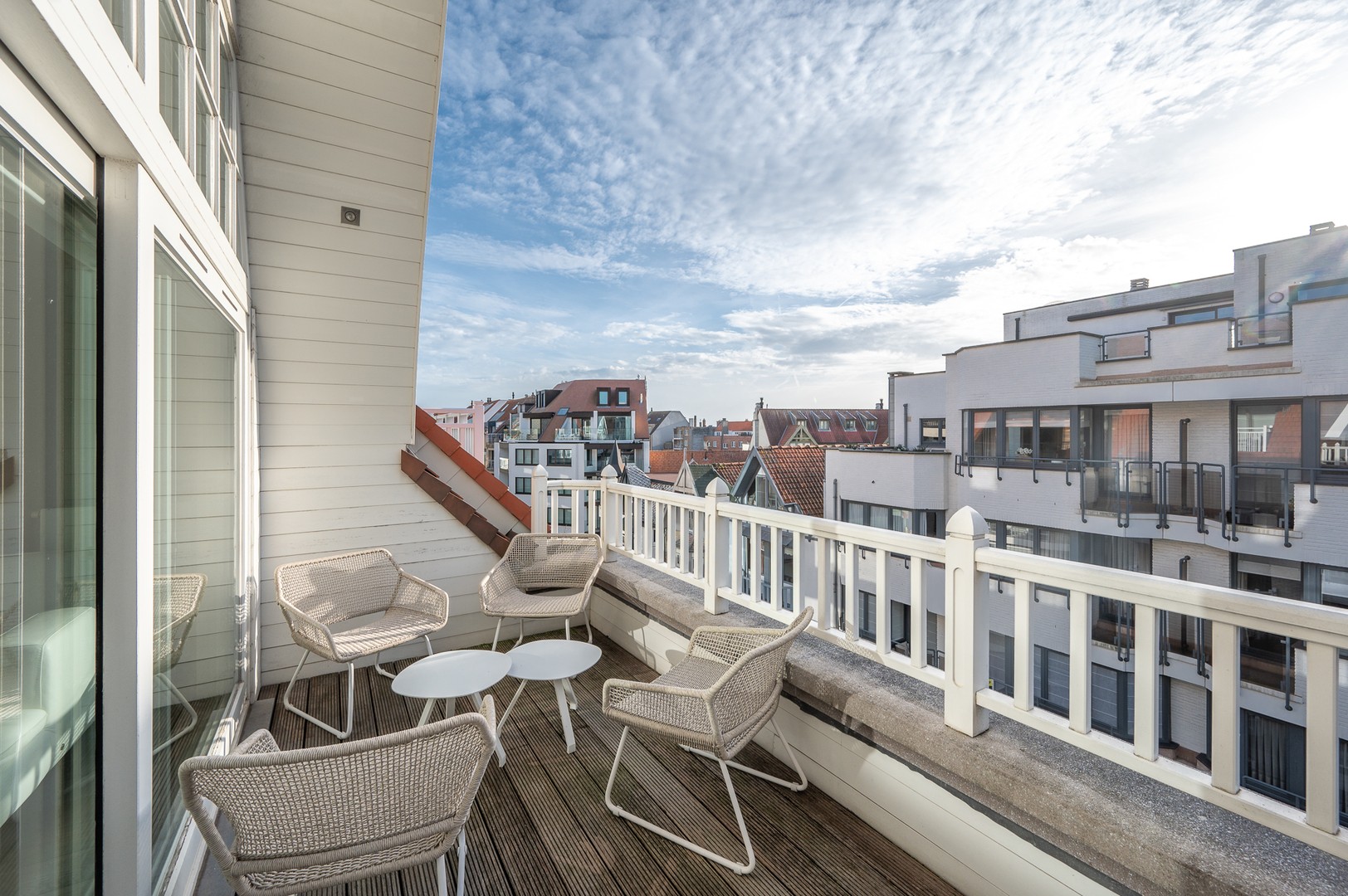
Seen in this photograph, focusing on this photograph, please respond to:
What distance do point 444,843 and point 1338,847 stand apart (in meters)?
1.88

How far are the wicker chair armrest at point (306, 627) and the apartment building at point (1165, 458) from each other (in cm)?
405

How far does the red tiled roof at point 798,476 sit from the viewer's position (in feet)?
31.9

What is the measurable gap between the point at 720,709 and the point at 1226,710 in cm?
123

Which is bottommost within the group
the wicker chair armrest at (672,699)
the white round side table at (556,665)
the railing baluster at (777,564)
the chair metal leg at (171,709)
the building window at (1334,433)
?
the white round side table at (556,665)

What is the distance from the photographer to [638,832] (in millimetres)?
1913

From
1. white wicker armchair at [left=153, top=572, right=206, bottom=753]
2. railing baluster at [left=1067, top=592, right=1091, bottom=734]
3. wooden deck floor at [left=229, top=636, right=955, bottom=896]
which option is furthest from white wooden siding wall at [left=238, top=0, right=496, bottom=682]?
railing baluster at [left=1067, top=592, right=1091, bottom=734]

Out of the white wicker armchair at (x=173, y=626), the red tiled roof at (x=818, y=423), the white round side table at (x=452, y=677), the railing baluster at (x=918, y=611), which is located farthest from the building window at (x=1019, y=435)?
the white wicker armchair at (x=173, y=626)

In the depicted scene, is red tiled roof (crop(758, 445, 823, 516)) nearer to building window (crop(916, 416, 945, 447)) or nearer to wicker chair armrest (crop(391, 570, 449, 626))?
building window (crop(916, 416, 945, 447))

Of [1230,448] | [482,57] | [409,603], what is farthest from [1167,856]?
[482,57]

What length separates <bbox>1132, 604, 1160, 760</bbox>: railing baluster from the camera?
1.33m

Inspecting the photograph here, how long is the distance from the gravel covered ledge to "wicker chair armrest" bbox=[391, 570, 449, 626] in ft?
6.02

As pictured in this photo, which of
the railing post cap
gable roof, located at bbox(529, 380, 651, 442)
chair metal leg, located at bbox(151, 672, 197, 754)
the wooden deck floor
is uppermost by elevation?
gable roof, located at bbox(529, 380, 651, 442)

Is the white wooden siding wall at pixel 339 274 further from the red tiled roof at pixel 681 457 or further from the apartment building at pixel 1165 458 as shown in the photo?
the red tiled roof at pixel 681 457

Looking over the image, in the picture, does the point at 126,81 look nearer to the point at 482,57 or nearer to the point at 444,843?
the point at 444,843
